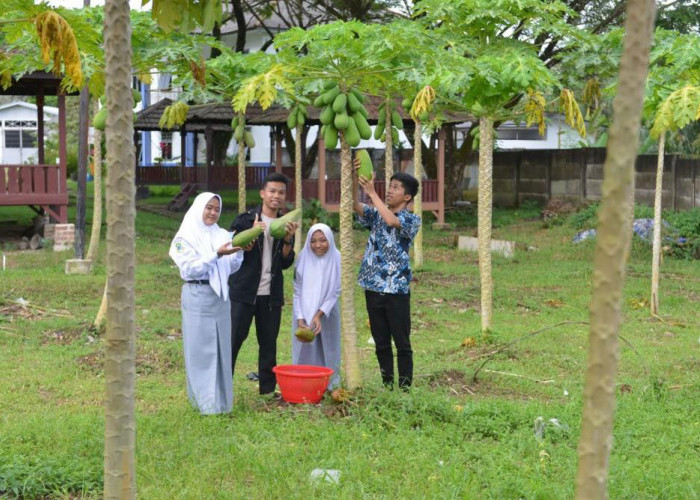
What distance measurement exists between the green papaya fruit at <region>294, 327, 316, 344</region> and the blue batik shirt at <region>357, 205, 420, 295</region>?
1.78ft

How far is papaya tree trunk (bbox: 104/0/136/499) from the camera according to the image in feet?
10.7

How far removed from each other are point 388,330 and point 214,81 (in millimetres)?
4337

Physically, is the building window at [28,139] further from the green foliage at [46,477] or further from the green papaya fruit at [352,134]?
the green foliage at [46,477]

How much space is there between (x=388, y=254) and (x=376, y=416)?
1352 mm

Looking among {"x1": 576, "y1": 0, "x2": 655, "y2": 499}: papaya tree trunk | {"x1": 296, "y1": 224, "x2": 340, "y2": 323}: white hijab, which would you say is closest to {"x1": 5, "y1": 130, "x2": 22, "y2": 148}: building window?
{"x1": 296, "y1": 224, "x2": 340, "y2": 323}: white hijab

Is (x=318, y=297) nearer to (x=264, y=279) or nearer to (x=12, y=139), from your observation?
(x=264, y=279)

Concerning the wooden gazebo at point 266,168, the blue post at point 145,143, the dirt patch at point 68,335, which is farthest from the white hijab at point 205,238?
the blue post at point 145,143

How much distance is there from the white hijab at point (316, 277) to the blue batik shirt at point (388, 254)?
0.84 feet

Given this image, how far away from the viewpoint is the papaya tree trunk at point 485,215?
9.94 metres

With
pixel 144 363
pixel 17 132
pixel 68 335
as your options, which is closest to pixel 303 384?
pixel 144 363

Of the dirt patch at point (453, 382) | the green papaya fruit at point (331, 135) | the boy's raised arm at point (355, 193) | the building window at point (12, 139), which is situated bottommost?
the dirt patch at point (453, 382)

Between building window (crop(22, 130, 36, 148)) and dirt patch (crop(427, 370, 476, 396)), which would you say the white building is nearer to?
building window (crop(22, 130, 36, 148))

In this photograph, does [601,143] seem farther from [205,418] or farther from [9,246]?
[205,418]

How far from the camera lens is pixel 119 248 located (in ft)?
10.8
